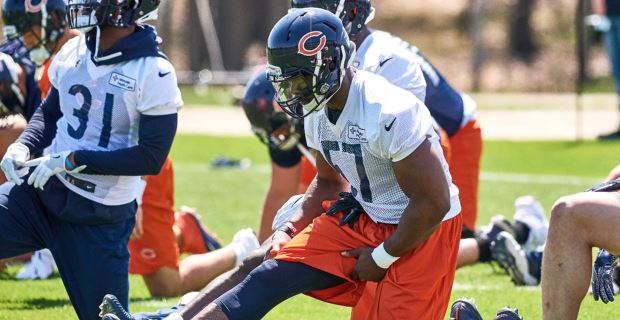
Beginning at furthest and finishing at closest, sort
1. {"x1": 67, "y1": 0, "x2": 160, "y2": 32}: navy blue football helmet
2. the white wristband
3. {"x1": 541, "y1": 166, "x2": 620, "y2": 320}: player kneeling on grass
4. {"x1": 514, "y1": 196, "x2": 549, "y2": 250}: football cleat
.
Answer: {"x1": 514, "y1": 196, "x2": 549, "y2": 250}: football cleat
{"x1": 67, "y1": 0, "x2": 160, "y2": 32}: navy blue football helmet
{"x1": 541, "y1": 166, "x2": 620, "y2": 320}: player kneeling on grass
the white wristband

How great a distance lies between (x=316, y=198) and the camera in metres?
5.40

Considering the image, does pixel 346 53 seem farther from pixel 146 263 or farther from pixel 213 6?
pixel 213 6

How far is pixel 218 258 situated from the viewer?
7992 millimetres

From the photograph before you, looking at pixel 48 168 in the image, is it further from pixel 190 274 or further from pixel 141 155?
pixel 190 274

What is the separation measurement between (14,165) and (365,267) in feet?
6.00

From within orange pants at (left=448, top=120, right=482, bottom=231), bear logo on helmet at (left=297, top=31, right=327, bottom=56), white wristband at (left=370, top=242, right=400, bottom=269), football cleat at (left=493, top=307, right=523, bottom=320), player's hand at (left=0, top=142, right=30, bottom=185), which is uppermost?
bear logo on helmet at (left=297, top=31, right=327, bottom=56)

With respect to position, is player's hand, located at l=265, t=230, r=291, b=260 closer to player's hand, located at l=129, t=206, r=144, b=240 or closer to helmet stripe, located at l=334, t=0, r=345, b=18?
helmet stripe, located at l=334, t=0, r=345, b=18

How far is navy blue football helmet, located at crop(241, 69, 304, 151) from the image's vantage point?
7305mm

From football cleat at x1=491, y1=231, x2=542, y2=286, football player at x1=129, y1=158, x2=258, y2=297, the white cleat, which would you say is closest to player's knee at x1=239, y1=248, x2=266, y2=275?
football player at x1=129, y1=158, x2=258, y2=297

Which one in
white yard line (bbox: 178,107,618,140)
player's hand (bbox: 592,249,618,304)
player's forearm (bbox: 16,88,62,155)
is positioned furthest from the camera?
white yard line (bbox: 178,107,618,140)

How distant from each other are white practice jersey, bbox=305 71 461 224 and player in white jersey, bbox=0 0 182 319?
3.05 feet

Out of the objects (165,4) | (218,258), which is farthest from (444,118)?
(165,4)

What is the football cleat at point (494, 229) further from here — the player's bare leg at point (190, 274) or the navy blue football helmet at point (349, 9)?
the navy blue football helmet at point (349, 9)

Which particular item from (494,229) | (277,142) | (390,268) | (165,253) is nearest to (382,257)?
(390,268)
